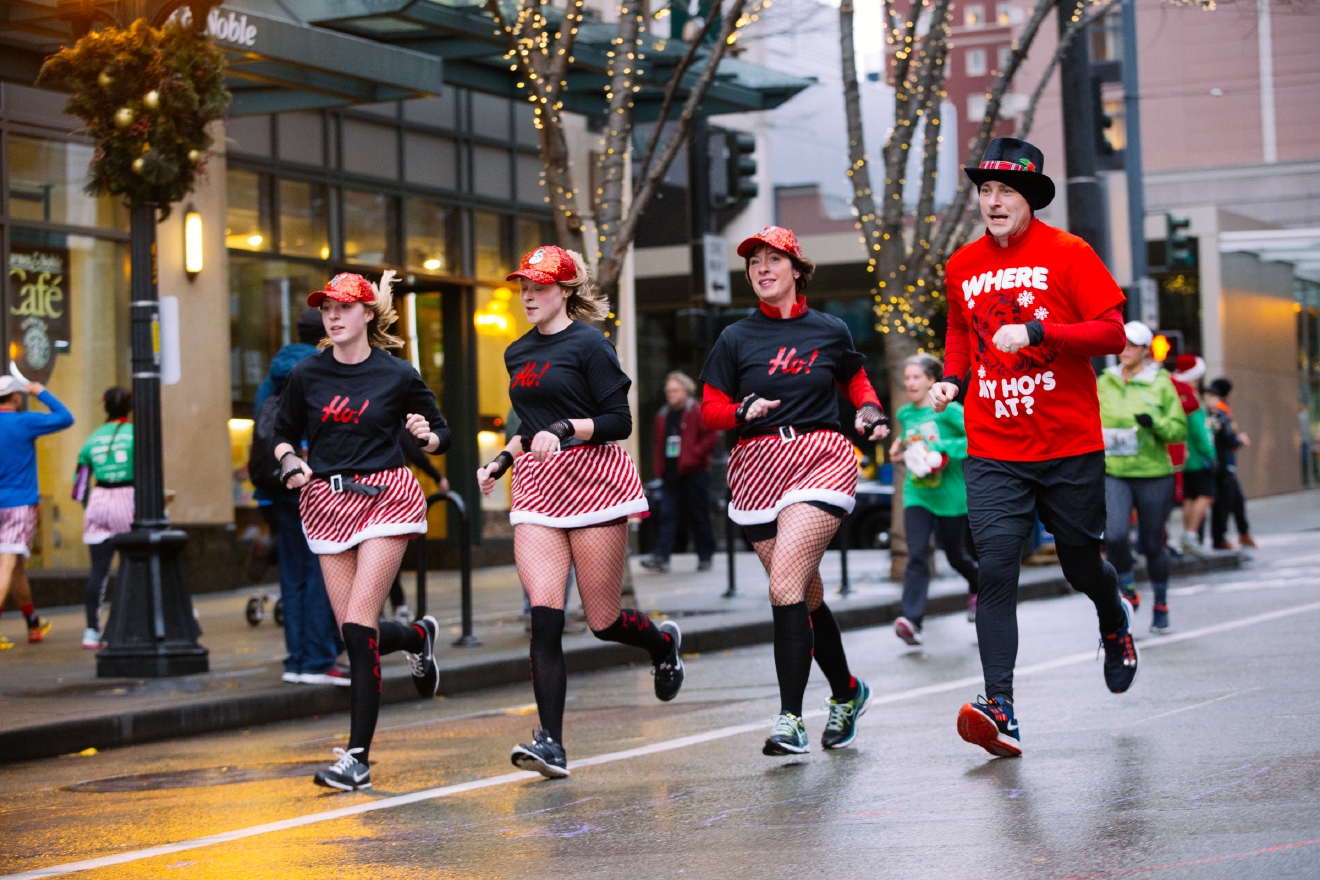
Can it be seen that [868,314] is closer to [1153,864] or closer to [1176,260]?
[1176,260]

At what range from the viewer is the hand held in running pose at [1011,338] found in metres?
6.10

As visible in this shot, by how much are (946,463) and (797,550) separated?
4655 millimetres

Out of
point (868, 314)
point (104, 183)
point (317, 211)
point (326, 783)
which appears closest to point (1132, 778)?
point (326, 783)

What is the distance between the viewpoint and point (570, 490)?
22.4 ft

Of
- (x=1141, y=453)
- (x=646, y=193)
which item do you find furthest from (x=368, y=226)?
(x=1141, y=453)

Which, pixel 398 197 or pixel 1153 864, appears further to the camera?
pixel 398 197

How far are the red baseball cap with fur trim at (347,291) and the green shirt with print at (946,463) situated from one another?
16.0ft

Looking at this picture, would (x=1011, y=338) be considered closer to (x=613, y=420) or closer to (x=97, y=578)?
(x=613, y=420)

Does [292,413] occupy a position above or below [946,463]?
above

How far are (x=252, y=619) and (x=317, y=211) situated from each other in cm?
574

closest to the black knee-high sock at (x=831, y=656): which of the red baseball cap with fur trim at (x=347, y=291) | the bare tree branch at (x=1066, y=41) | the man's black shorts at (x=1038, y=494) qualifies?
the man's black shorts at (x=1038, y=494)

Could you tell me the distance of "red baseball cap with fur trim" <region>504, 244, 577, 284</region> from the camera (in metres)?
6.88

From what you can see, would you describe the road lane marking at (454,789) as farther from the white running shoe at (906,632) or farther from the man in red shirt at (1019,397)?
the man in red shirt at (1019,397)

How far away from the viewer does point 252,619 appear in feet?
44.7
